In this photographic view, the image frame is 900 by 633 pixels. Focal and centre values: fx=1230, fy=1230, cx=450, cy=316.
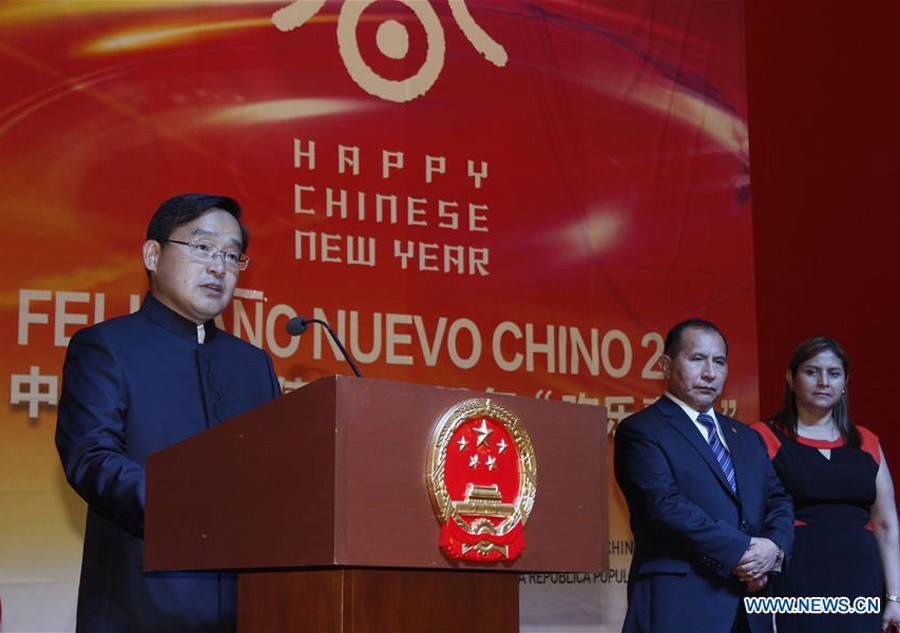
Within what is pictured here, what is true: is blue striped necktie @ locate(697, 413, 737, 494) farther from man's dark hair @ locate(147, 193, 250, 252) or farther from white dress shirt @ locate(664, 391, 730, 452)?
man's dark hair @ locate(147, 193, 250, 252)

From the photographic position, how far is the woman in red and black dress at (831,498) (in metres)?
3.81

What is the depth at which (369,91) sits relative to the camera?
435 centimetres

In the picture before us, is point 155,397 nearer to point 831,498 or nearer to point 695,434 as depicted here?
point 695,434

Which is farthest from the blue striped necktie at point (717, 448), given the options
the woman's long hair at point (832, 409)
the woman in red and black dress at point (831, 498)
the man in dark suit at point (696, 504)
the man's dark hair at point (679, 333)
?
the woman's long hair at point (832, 409)

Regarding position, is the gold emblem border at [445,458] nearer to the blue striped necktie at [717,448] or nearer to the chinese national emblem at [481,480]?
the chinese national emblem at [481,480]

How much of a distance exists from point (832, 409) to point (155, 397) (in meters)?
2.40

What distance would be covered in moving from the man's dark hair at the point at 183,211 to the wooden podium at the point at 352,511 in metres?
0.87

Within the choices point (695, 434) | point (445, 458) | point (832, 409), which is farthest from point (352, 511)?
point (832, 409)

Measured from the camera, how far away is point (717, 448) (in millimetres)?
3648

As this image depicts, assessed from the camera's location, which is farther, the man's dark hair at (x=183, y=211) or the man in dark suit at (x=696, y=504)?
the man in dark suit at (x=696, y=504)

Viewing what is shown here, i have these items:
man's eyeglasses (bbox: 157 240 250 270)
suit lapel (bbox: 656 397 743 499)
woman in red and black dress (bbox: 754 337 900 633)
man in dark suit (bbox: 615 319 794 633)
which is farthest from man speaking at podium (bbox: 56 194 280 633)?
woman in red and black dress (bbox: 754 337 900 633)

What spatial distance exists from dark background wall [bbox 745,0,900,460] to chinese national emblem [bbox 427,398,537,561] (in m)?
3.42

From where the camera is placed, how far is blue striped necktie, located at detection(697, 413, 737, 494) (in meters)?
3.59

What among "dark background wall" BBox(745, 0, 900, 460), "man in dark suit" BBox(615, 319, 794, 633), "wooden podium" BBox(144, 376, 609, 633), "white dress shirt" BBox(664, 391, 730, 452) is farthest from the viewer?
"dark background wall" BBox(745, 0, 900, 460)
